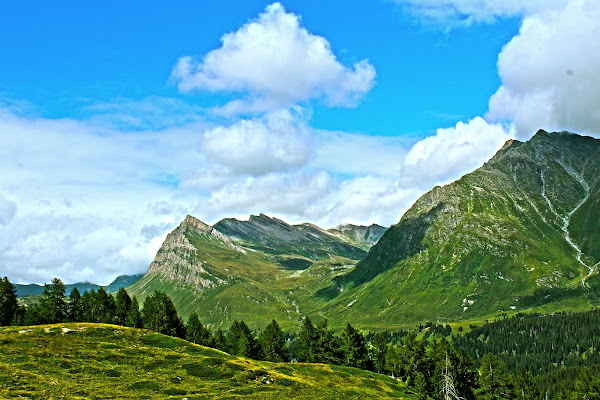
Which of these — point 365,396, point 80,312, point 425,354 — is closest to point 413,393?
point 425,354

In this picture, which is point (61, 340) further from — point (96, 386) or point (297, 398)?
point (297, 398)

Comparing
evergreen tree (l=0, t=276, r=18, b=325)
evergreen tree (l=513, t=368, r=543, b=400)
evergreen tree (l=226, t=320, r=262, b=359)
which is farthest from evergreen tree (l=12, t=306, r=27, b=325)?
evergreen tree (l=513, t=368, r=543, b=400)

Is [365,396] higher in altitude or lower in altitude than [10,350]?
lower

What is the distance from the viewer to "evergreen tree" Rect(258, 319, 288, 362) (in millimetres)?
147000

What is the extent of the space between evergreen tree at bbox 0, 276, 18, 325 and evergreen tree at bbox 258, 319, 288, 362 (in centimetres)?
8107

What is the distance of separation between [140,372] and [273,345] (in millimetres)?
67392

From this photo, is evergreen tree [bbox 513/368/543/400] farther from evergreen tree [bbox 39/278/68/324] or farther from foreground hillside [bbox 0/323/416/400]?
evergreen tree [bbox 39/278/68/324]

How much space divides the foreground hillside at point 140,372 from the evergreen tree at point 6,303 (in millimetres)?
39368

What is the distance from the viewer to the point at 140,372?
85.6 m

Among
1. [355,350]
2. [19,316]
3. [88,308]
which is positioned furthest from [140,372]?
[355,350]

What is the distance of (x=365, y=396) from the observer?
8900 cm

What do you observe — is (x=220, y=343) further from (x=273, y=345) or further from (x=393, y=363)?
(x=393, y=363)

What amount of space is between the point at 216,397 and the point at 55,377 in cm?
2813

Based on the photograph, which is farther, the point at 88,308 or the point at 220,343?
the point at 220,343
